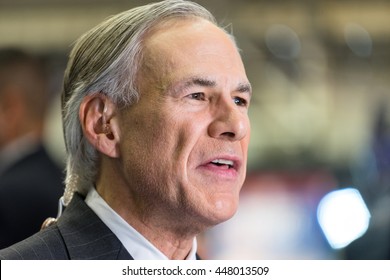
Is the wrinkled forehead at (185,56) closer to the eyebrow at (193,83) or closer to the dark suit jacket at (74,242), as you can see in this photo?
the eyebrow at (193,83)

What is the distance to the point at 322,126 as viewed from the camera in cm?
723

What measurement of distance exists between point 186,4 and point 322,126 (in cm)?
572

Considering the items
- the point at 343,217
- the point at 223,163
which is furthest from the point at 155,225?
the point at 343,217

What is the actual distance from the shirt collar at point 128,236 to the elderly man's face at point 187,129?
0.15ft

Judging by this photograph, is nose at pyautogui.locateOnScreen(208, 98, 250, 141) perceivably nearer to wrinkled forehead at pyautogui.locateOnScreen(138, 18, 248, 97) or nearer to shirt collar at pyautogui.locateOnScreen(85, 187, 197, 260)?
wrinkled forehead at pyautogui.locateOnScreen(138, 18, 248, 97)

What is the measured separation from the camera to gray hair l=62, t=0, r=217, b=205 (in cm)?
153

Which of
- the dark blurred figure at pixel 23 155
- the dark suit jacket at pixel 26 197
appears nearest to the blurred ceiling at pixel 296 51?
the dark blurred figure at pixel 23 155

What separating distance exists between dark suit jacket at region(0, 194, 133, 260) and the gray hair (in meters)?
0.10

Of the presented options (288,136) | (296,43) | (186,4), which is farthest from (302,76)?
(186,4)

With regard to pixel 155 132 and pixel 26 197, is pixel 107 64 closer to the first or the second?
pixel 155 132

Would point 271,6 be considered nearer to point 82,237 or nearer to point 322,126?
point 322,126

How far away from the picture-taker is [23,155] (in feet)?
8.84

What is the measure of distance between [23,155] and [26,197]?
221mm

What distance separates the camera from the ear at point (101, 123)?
1545 mm
